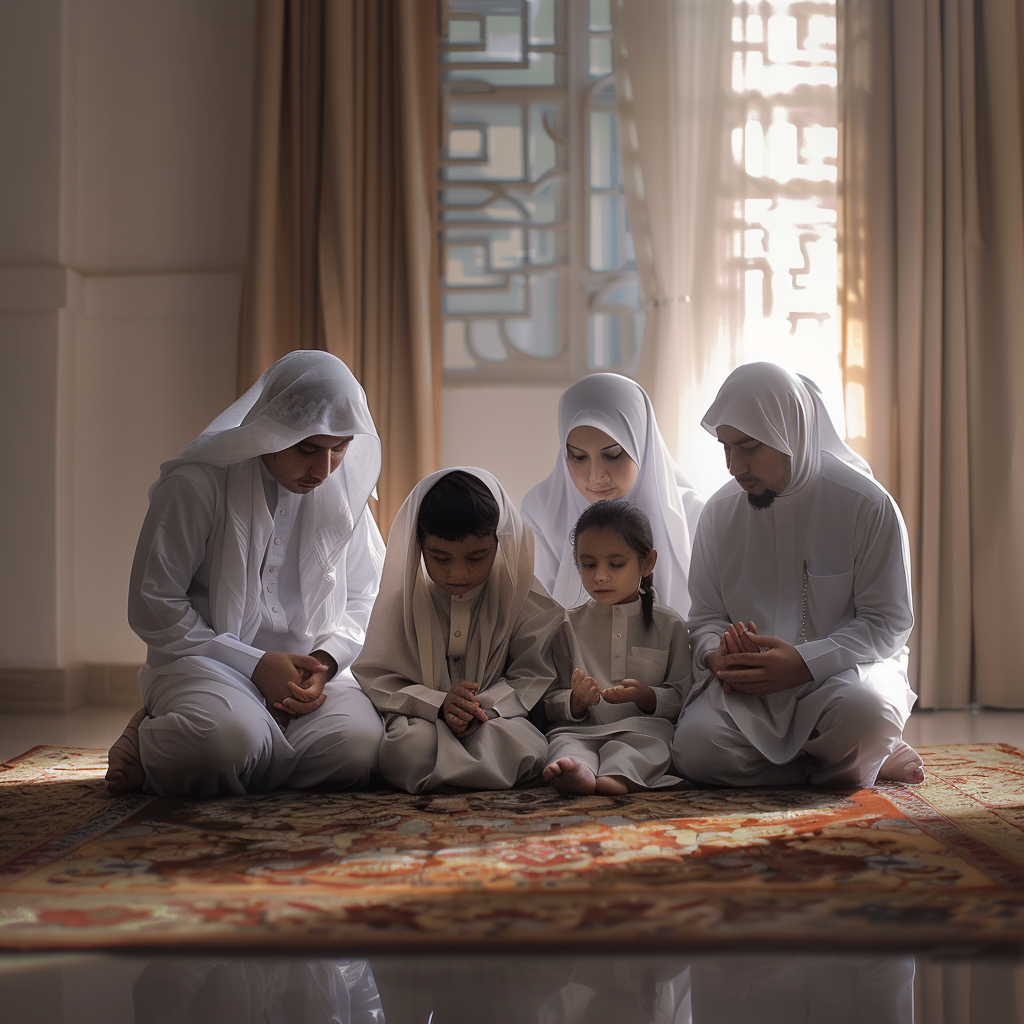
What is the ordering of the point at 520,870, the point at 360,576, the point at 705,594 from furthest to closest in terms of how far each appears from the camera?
1. the point at 360,576
2. the point at 705,594
3. the point at 520,870

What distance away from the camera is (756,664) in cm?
254

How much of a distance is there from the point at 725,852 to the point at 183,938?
3.33ft

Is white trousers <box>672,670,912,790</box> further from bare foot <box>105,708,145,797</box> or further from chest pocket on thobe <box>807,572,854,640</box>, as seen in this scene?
bare foot <box>105,708,145,797</box>

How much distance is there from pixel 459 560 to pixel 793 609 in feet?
3.18

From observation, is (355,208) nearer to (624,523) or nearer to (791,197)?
(791,197)

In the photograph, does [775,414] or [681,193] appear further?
[681,193]

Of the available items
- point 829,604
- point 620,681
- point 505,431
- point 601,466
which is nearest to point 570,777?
point 620,681

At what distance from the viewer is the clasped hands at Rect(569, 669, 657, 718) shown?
2512mm

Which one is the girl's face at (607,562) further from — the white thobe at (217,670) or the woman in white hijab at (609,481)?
the white thobe at (217,670)

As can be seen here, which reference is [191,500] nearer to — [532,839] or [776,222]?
[532,839]

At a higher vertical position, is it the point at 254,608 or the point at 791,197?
the point at 791,197

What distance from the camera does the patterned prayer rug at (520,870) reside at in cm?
150

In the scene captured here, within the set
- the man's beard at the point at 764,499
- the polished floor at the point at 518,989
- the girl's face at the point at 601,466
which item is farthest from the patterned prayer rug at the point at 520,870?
the girl's face at the point at 601,466

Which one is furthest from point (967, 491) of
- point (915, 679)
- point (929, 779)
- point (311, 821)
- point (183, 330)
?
point (183, 330)
